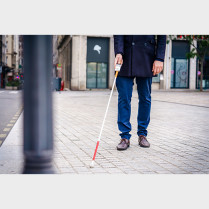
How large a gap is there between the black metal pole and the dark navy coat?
3.51m

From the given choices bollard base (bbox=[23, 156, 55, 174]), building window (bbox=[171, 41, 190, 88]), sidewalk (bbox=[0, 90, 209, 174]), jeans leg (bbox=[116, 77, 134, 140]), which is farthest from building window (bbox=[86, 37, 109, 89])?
bollard base (bbox=[23, 156, 55, 174])

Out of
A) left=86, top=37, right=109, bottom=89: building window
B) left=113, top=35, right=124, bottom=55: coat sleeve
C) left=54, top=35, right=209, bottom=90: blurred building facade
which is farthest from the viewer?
left=86, top=37, right=109, bottom=89: building window

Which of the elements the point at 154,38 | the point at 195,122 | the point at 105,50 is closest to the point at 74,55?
the point at 105,50

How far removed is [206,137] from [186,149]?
1.23m

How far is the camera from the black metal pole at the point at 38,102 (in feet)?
2.88

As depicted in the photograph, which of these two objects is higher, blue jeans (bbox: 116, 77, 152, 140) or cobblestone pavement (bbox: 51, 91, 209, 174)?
blue jeans (bbox: 116, 77, 152, 140)

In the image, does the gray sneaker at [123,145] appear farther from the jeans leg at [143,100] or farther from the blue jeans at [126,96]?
the jeans leg at [143,100]

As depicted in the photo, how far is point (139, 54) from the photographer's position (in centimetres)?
441

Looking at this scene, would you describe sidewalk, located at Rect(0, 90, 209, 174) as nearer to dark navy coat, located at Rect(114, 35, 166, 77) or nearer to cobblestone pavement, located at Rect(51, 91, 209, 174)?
cobblestone pavement, located at Rect(51, 91, 209, 174)

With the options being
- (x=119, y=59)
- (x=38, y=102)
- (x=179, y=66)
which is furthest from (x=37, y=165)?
(x=179, y=66)

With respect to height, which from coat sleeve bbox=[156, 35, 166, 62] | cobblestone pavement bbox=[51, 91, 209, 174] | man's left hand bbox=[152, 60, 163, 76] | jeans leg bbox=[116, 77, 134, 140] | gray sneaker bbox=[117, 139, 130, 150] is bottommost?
cobblestone pavement bbox=[51, 91, 209, 174]

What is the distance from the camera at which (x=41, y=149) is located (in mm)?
907

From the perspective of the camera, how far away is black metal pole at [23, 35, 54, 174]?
0.88 meters
